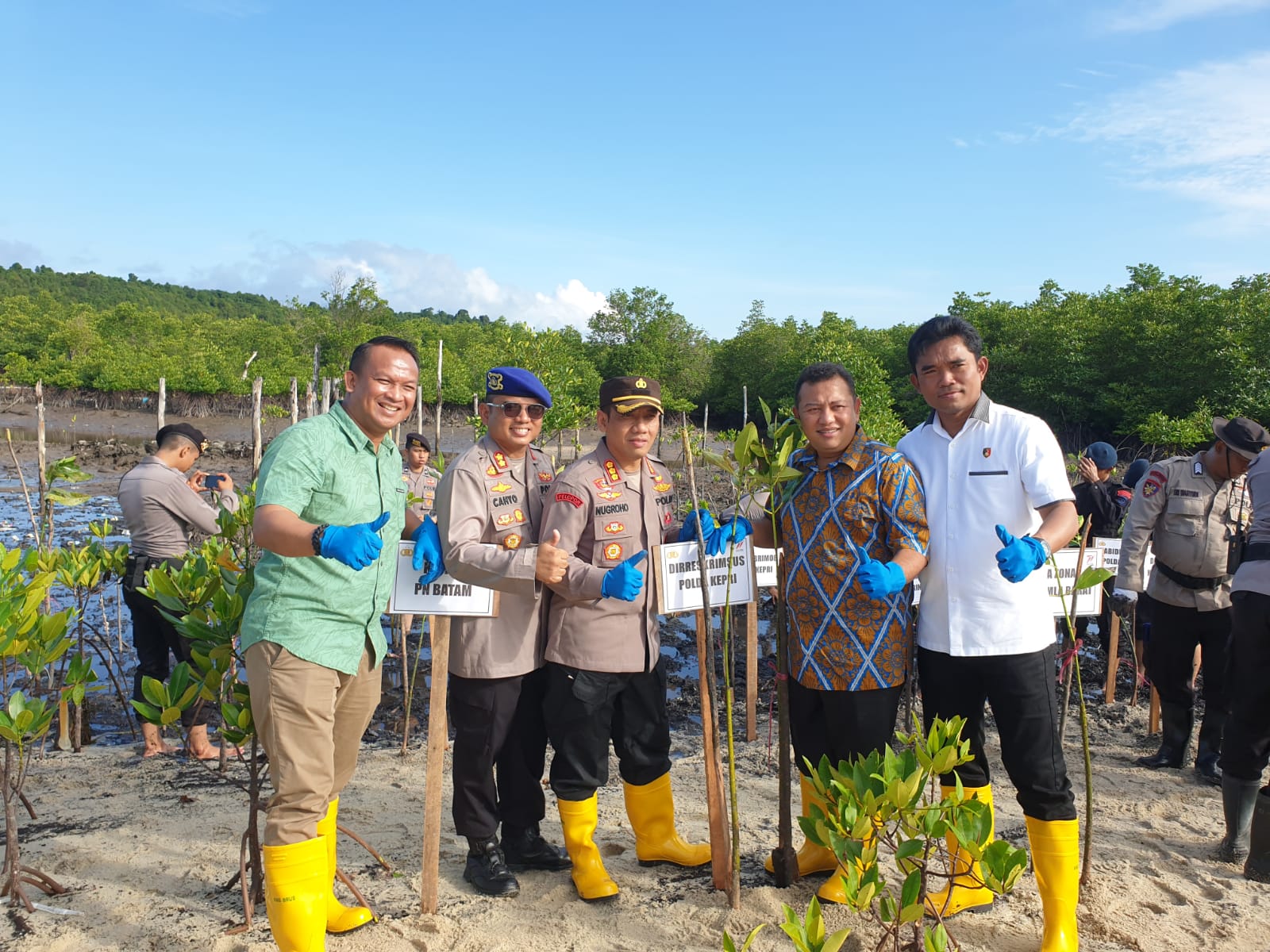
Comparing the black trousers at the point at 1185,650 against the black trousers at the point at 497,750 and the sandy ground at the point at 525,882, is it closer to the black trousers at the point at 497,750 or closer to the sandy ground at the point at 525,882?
the sandy ground at the point at 525,882

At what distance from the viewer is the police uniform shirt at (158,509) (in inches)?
204

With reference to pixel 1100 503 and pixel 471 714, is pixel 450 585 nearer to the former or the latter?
pixel 471 714

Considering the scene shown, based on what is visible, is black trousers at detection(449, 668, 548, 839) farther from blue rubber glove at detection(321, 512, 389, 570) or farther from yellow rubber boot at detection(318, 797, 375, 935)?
blue rubber glove at detection(321, 512, 389, 570)

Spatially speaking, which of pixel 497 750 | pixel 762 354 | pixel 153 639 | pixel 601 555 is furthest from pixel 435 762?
pixel 762 354

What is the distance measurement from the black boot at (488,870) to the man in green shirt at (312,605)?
0.65 metres

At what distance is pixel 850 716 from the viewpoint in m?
2.85

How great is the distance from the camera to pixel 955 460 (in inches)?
112

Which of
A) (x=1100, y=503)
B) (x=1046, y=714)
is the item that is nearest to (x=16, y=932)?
(x=1046, y=714)

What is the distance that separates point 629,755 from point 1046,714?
152cm

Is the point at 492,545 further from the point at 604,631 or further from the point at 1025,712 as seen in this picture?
the point at 1025,712

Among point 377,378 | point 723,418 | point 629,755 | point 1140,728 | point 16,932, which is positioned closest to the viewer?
point 377,378

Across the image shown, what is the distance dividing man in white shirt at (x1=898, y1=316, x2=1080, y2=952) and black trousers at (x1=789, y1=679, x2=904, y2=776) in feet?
0.62

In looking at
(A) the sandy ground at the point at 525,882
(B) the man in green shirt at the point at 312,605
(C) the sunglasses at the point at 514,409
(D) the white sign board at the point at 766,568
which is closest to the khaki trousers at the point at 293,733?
(B) the man in green shirt at the point at 312,605

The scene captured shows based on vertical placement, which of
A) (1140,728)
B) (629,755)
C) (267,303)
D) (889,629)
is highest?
(267,303)
